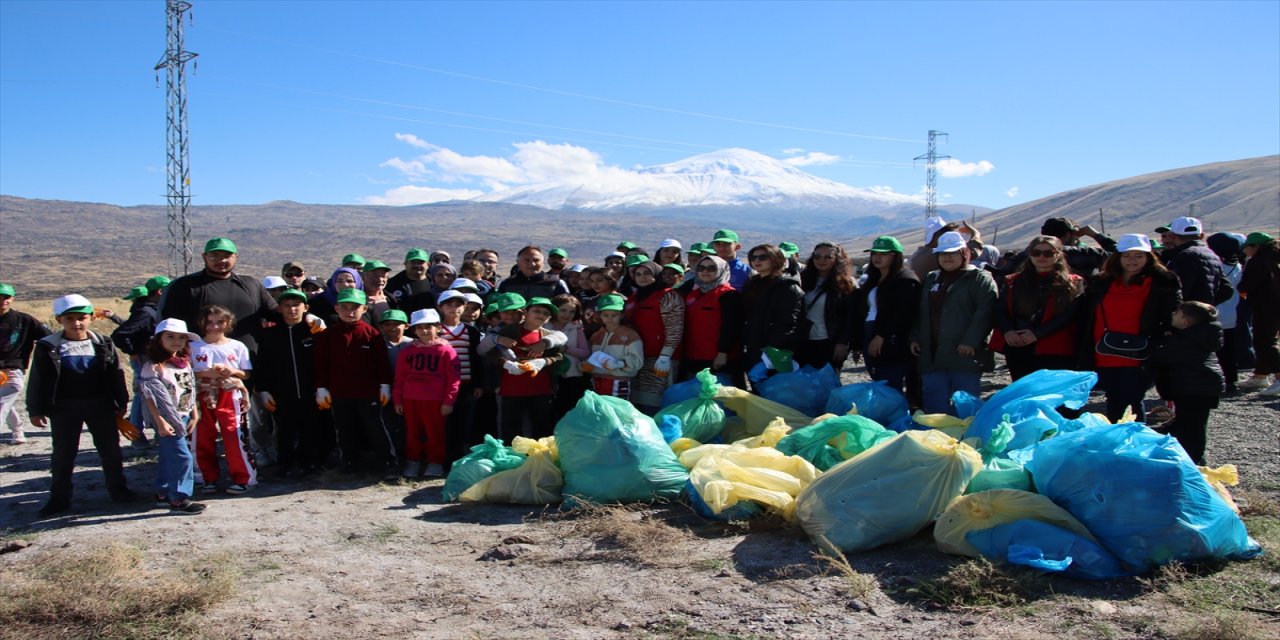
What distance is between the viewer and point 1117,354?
4.92 meters

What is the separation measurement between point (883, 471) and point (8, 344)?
21.9 ft

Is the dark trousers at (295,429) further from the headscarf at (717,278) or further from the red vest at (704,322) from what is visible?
the headscarf at (717,278)

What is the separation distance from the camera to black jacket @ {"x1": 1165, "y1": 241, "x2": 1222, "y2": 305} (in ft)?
18.3

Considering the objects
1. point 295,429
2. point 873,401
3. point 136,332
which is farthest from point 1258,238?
point 136,332

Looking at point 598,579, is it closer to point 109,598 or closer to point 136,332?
point 109,598

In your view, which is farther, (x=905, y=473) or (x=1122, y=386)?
(x=1122, y=386)

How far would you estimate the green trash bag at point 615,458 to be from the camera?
478 centimetres

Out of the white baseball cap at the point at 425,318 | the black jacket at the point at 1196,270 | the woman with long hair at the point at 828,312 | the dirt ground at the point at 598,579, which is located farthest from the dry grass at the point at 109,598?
the black jacket at the point at 1196,270

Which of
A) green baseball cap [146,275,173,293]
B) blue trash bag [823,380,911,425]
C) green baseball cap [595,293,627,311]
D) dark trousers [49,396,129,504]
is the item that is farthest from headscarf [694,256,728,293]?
green baseball cap [146,275,173,293]

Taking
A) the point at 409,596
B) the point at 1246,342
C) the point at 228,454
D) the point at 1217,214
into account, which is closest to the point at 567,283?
the point at 228,454

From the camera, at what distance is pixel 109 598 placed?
3566 mm

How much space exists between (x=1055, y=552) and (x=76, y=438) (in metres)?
5.37

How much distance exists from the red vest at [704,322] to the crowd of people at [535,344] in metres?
0.01

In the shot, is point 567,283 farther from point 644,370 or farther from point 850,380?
point 850,380
